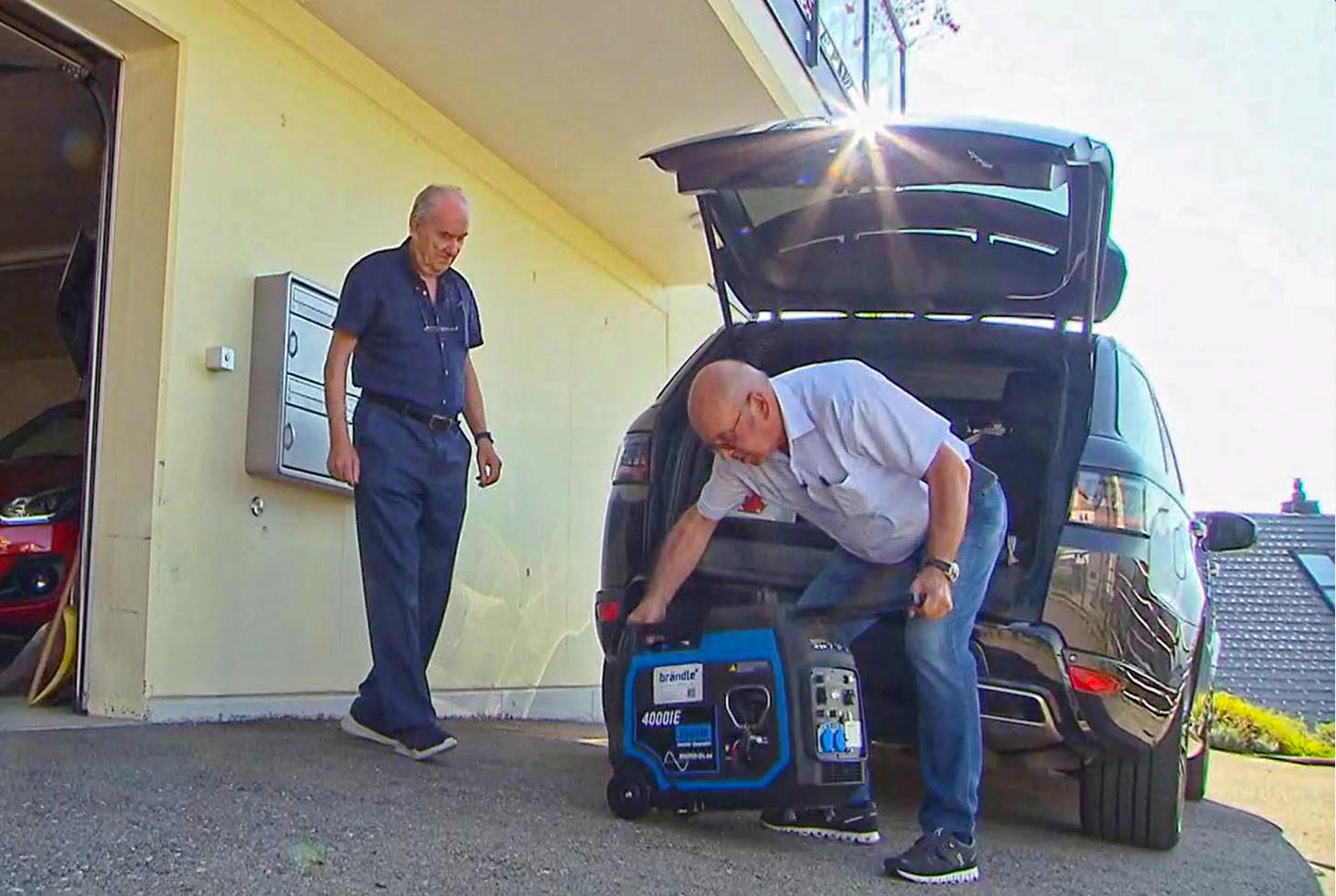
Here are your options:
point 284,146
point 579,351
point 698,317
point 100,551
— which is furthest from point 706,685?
point 698,317

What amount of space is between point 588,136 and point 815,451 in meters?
4.11

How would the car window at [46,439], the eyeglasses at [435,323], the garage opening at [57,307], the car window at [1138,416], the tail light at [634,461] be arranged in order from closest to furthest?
the car window at [1138,416]
the tail light at [634,461]
the eyeglasses at [435,323]
the garage opening at [57,307]
the car window at [46,439]

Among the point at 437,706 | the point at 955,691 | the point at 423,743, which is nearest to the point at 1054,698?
the point at 955,691

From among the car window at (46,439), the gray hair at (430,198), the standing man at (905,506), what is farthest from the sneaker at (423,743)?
the car window at (46,439)

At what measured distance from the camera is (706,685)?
3197 mm

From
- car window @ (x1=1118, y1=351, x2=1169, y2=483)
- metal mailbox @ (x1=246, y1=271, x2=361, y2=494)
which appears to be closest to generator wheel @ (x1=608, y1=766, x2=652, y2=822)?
car window @ (x1=1118, y1=351, x2=1169, y2=483)

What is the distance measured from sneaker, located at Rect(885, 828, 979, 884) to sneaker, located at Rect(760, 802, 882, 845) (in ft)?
0.74

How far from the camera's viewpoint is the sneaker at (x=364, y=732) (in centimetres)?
413

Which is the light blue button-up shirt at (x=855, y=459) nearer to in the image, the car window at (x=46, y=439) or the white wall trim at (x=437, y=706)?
the white wall trim at (x=437, y=706)

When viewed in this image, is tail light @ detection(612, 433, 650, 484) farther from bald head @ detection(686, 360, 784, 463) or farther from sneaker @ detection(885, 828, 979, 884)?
sneaker @ detection(885, 828, 979, 884)

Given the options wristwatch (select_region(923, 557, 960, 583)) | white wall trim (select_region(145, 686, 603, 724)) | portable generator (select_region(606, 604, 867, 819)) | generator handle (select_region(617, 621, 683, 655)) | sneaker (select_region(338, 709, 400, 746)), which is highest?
wristwatch (select_region(923, 557, 960, 583))

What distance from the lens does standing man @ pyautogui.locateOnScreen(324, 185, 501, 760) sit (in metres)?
4.01

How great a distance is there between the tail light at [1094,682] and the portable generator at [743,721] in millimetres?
553

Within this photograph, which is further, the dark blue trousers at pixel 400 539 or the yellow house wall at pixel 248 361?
the yellow house wall at pixel 248 361
